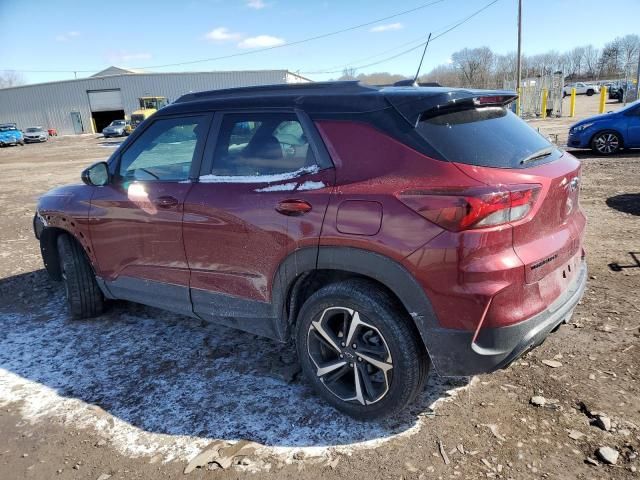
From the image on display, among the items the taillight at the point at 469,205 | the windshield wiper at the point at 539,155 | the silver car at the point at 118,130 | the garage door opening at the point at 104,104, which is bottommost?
the silver car at the point at 118,130

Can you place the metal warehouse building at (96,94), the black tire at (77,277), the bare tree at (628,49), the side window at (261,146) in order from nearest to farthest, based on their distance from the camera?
the side window at (261,146) → the black tire at (77,277) → the metal warehouse building at (96,94) → the bare tree at (628,49)

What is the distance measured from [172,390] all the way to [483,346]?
2.02m

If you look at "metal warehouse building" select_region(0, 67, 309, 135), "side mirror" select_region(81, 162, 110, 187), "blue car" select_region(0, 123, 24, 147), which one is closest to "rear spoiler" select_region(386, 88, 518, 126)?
"side mirror" select_region(81, 162, 110, 187)

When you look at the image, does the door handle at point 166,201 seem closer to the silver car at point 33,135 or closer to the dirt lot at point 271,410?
the dirt lot at point 271,410

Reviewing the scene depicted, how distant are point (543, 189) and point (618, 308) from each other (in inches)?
82.2

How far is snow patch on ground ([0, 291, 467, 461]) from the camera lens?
2.70 m

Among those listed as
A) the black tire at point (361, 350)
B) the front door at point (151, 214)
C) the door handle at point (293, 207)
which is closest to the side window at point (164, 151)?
the front door at point (151, 214)

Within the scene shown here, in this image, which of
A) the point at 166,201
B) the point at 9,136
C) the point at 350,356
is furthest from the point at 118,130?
the point at 350,356

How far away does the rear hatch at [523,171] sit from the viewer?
7.62 ft

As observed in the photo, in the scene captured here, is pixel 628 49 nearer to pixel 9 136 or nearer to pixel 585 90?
pixel 585 90

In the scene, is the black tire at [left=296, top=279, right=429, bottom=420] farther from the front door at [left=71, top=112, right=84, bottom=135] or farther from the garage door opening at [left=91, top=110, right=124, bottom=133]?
the front door at [left=71, top=112, right=84, bottom=135]

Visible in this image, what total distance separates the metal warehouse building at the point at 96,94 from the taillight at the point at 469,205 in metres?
51.2

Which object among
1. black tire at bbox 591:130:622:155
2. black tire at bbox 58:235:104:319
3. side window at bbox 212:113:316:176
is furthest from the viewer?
black tire at bbox 591:130:622:155

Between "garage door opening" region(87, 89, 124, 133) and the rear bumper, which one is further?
"garage door opening" region(87, 89, 124, 133)
